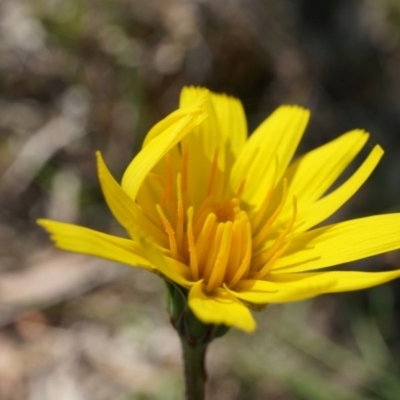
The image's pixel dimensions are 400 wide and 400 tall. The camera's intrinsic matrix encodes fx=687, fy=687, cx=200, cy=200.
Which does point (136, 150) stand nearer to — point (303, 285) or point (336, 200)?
point (336, 200)

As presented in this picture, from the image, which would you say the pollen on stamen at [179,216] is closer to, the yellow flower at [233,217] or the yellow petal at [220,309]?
the yellow flower at [233,217]

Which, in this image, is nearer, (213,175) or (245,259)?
(245,259)

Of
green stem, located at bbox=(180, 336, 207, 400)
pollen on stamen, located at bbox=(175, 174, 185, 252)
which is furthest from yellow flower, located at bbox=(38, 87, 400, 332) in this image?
green stem, located at bbox=(180, 336, 207, 400)

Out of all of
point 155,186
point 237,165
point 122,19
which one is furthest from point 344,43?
point 155,186

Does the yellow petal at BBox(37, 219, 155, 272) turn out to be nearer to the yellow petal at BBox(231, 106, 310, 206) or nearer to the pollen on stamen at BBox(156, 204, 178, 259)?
the pollen on stamen at BBox(156, 204, 178, 259)

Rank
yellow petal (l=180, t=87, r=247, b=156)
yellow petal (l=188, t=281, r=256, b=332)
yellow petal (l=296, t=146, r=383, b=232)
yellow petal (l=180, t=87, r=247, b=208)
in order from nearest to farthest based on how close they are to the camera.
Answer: yellow petal (l=188, t=281, r=256, b=332)
yellow petal (l=296, t=146, r=383, b=232)
yellow petal (l=180, t=87, r=247, b=208)
yellow petal (l=180, t=87, r=247, b=156)

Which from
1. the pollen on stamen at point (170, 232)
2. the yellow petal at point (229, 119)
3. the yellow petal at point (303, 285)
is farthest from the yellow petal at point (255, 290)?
the yellow petal at point (229, 119)

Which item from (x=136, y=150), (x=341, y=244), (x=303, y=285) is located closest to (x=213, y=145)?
(x=341, y=244)

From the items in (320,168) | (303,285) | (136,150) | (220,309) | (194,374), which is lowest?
(136,150)
